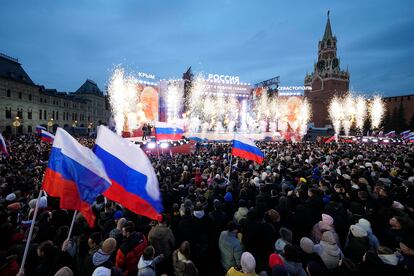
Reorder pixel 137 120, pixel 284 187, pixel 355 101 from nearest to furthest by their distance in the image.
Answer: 1. pixel 284 187
2. pixel 137 120
3. pixel 355 101

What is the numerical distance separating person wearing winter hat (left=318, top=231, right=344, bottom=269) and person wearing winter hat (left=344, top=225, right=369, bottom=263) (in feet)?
1.73

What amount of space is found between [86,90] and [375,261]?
98.4 meters

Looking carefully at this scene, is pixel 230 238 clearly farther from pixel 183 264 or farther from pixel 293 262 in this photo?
pixel 293 262

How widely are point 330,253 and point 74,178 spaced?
15.8 ft

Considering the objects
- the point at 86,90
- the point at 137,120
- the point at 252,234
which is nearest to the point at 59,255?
the point at 252,234

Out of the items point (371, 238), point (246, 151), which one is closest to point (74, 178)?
point (371, 238)

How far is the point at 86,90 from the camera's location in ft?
286

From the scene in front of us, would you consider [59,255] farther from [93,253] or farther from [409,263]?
[409,263]

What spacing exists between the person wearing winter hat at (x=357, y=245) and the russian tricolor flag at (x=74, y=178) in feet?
15.9

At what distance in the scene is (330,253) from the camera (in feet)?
13.4

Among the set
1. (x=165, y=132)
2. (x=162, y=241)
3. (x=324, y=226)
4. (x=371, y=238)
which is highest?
(x=165, y=132)

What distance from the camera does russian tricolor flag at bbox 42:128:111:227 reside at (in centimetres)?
421

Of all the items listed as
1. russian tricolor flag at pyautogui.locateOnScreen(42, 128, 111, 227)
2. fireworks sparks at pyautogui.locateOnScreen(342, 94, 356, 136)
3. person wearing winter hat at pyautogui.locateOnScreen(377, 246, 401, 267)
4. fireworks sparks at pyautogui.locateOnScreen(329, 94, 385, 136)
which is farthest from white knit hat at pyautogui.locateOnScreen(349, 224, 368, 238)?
fireworks sparks at pyautogui.locateOnScreen(342, 94, 356, 136)

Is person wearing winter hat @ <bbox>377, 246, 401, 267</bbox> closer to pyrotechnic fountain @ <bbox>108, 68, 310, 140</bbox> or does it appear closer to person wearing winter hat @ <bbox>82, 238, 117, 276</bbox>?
person wearing winter hat @ <bbox>82, 238, 117, 276</bbox>
